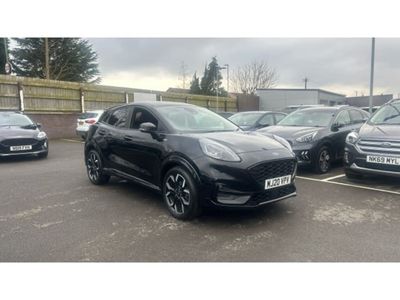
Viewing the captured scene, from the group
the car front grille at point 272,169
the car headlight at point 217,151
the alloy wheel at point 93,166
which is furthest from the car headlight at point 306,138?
the alloy wheel at point 93,166

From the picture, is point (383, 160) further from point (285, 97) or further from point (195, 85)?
point (195, 85)

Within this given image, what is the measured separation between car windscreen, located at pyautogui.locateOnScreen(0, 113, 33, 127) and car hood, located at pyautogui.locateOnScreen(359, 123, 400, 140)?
9013mm

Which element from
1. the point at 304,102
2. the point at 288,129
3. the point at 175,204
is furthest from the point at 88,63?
the point at 175,204

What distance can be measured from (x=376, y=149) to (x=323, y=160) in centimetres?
150

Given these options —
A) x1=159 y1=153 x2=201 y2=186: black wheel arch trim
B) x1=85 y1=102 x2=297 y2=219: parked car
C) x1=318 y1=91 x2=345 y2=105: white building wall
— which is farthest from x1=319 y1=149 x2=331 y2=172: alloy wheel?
x1=318 y1=91 x2=345 y2=105: white building wall

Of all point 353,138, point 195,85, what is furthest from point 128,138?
point 195,85

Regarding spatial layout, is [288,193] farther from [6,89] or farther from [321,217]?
[6,89]

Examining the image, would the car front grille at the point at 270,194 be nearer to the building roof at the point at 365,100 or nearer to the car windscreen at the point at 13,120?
the car windscreen at the point at 13,120

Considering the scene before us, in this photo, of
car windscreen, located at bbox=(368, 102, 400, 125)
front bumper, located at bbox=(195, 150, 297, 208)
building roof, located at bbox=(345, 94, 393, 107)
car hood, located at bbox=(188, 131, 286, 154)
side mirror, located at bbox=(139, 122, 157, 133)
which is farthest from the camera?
building roof, located at bbox=(345, 94, 393, 107)

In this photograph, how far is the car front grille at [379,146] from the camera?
5369mm

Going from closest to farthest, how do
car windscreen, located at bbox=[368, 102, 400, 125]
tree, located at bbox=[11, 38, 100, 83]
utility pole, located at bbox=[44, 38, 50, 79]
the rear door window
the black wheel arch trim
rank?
the black wheel arch trim
the rear door window
car windscreen, located at bbox=[368, 102, 400, 125]
utility pole, located at bbox=[44, 38, 50, 79]
tree, located at bbox=[11, 38, 100, 83]

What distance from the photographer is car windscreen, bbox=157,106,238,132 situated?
186 inches

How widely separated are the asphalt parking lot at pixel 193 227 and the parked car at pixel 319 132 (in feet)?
3.03

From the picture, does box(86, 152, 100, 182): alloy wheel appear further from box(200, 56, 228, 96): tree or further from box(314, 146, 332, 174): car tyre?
box(200, 56, 228, 96): tree
